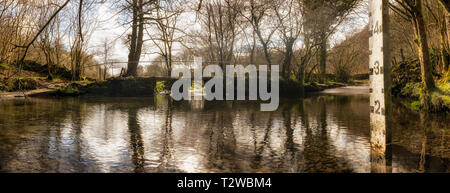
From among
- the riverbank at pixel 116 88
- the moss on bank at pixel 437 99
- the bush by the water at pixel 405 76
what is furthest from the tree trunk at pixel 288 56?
the moss on bank at pixel 437 99

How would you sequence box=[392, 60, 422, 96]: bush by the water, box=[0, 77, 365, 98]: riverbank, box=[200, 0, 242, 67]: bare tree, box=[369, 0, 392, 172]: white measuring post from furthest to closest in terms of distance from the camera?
box=[200, 0, 242, 67]: bare tree < box=[0, 77, 365, 98]: riverbank < box=[392, 60, 422, 96]: bush by the water < box=[369, 0, 392, 172]: white measuring post

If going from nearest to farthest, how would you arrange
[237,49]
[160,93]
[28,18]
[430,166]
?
[430,166] → [28,18] → [160,93] → [237,49]

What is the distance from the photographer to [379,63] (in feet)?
12.8

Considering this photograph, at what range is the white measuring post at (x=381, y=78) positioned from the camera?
3842mm

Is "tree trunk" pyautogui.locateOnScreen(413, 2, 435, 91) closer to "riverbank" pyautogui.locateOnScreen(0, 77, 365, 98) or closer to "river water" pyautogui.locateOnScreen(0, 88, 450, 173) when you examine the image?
"river water" pyautogui.locateOnScreen(0, 88, 450, 173)

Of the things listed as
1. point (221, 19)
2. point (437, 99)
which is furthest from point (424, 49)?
point (221, 19)

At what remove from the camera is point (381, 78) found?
12.7 feet

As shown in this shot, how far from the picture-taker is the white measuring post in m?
3.84

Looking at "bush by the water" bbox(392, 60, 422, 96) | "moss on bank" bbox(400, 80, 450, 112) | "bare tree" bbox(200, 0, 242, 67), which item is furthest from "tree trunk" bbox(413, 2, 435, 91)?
"bare tree" bbox(200, 0, 242, 67)

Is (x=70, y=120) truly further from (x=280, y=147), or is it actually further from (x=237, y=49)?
(x=237, y=49)

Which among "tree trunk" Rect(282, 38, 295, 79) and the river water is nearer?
the river water
